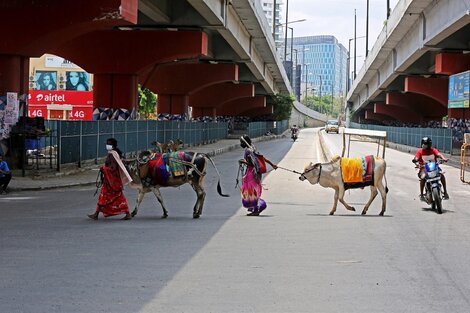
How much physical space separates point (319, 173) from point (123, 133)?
18.2 meters

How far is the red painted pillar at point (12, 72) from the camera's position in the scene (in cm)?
2311

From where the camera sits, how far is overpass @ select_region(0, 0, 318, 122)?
873 inches

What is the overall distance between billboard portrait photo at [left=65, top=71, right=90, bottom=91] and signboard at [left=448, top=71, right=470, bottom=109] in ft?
195

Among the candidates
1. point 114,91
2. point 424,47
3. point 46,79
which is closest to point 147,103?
point 46,79

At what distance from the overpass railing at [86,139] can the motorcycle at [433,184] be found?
1242 cm

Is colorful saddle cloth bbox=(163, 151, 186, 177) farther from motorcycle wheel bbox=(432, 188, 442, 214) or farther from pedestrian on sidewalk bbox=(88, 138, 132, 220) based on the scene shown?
motorcycle wheel bbox=(432, 188, 442, 214)

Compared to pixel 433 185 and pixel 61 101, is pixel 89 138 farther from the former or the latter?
pixel 61 101

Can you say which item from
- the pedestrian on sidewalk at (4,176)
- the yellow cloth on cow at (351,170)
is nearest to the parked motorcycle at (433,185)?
the yellow cloth on cow at (351,170)

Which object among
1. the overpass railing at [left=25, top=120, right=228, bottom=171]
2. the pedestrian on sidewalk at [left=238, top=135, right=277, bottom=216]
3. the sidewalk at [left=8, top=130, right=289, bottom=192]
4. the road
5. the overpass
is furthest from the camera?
the overpass railing at [left=25, top=120, right=228, bottom=171]

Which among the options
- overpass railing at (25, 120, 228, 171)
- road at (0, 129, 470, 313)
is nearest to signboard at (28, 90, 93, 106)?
overpass railing at (25, 120, 228, 171)

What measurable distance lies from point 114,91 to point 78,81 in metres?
59.0

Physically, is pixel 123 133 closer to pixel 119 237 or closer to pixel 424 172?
pixel 424 172

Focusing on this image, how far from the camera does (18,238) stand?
10609mm

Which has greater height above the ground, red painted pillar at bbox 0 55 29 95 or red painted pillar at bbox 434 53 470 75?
red painted pillar at bbox 434 53 470 75
